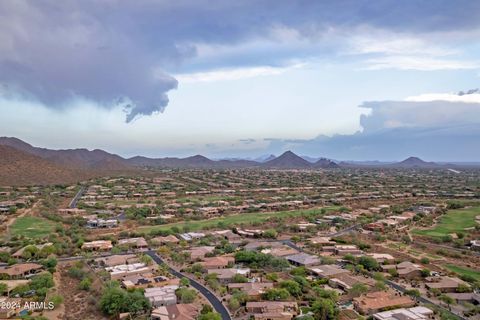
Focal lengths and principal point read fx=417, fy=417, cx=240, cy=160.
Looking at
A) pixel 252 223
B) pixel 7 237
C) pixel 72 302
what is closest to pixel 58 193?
pixel 7 237

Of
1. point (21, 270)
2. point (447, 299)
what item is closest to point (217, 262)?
point (21, 270)

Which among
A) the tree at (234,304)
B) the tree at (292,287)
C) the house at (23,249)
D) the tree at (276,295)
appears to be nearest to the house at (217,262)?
the tree at (292,287)

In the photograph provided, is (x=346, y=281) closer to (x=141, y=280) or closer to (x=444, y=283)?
(x=444, y=283)

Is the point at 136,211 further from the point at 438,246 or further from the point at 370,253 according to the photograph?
the point at 438,246

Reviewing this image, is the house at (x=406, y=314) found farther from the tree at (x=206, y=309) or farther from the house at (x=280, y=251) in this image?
the house at (x=280, y=251)

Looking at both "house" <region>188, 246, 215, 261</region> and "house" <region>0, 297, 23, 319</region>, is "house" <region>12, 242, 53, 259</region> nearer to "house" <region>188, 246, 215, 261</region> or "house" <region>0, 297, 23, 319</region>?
"house" <region>0, 297, 23, 319</region>

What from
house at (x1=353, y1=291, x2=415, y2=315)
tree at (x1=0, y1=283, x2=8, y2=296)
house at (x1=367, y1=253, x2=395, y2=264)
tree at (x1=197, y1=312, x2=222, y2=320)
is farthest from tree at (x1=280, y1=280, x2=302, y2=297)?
tree at (x1=0, y1=283, x2=8, y2=296)
